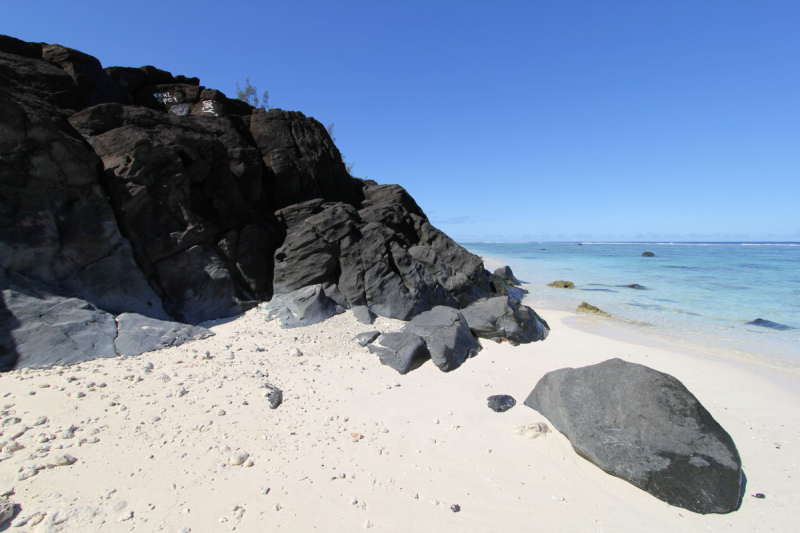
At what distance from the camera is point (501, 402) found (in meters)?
5.66

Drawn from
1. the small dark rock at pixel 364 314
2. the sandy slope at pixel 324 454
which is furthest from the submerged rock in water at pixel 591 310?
the small dark rock at pixel 364 314

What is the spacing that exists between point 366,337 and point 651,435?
487cm

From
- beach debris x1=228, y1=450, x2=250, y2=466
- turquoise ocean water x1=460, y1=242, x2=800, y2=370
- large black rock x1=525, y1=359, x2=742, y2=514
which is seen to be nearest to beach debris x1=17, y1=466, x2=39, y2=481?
beach debris x1=228, y1=450, x2=250, y2=466

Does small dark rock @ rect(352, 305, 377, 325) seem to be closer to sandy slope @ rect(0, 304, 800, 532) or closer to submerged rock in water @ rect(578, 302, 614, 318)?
sandy slope @ rect(0, 304, 800, 532)

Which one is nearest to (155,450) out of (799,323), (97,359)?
(97,359)

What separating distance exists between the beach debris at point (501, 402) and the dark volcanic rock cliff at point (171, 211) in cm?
357

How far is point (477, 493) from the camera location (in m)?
3.96

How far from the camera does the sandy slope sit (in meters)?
3.52

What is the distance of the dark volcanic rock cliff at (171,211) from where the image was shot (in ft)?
23.2

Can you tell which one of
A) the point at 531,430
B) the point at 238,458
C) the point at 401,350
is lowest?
the point at 531,430

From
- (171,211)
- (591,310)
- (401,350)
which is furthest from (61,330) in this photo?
(591,310)

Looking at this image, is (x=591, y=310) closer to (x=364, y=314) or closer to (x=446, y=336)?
(x=446, y=336)

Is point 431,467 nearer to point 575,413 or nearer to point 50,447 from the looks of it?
point 575,413

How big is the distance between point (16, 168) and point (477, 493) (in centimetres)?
925
